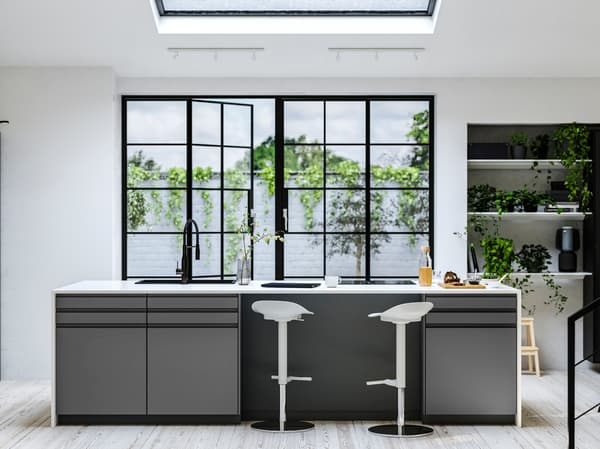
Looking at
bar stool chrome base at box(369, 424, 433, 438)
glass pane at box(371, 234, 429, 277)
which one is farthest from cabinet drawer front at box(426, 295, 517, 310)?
glass pane at box(371, 234, 429, 277)

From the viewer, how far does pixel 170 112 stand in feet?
22.2

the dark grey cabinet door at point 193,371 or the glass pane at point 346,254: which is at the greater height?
the glass pane at point 346,254

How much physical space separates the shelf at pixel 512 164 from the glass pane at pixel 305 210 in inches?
56.7

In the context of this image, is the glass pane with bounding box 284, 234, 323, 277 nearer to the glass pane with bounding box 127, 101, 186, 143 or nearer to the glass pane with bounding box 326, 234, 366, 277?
the glass pane with bounding box 326, 234, 366, 277

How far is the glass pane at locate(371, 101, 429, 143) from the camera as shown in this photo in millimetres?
6754

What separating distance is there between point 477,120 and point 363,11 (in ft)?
5.00

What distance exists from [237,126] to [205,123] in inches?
11.8

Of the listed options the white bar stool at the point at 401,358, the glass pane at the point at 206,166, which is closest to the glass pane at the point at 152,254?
the glass pane at the point at 206,166

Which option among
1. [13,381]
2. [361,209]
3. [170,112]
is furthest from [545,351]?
[13,381]

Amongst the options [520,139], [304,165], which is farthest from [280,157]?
[520,139]

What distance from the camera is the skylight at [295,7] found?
5.89 meters

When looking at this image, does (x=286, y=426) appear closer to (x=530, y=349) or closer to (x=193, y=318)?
(x=193, y=318)

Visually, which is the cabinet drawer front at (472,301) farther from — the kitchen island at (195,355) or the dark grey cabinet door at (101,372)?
the dark grey cabinet door at (101,372)

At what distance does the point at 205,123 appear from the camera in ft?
22.0
